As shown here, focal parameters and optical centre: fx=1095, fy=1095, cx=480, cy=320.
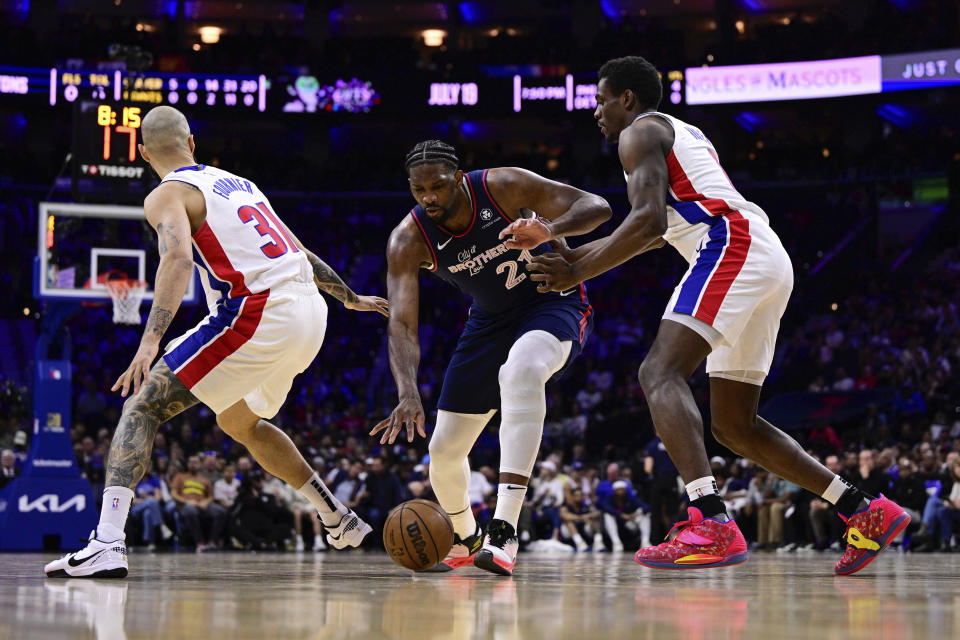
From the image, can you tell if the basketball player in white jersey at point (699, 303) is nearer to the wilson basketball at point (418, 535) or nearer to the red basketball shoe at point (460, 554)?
the wilson basketball at point (418, 535)

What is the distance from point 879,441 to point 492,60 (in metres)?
16.2

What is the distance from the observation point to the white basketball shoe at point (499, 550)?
4496mm

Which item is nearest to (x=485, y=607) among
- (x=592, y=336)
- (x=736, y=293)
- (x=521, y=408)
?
(x=521, y=408)

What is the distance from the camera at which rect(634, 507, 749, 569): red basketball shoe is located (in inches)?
167

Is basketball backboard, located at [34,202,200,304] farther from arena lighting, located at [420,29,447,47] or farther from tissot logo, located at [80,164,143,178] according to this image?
arena lighting, located at [420,29,447,47]

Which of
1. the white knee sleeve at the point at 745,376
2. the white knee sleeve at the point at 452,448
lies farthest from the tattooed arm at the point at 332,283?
the white knee sleeve at the point at 745,376

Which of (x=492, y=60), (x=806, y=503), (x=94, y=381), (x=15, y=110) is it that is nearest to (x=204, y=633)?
(x=806, y=503)

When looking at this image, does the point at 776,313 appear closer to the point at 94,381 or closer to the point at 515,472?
the point at 515,472

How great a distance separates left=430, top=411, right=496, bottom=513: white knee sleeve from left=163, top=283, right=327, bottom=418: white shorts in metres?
0.74

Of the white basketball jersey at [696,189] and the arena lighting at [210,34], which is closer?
the white basketball jersey at [696,189]

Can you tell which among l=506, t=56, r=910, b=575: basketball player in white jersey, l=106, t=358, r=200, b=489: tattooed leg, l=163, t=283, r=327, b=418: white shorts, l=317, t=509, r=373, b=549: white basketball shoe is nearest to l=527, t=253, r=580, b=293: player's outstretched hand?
l=506, t=56, r=910, b=575: basketball player in white jersey

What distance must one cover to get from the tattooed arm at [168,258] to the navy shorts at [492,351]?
1340 mm

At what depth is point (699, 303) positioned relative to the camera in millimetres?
4461

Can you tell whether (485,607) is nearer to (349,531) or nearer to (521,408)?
(521,408)
